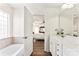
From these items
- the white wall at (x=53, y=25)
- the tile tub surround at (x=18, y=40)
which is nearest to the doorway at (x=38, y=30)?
the white wall at (x=53, y=25)

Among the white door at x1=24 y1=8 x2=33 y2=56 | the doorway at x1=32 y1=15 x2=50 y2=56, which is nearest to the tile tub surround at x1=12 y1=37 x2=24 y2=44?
the white door at x1=24 y1=8 x2=33 y2=56

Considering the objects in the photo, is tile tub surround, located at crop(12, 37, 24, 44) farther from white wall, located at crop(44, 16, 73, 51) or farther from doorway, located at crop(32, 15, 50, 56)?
white wall, located at crop(44, 16, 73, 51)

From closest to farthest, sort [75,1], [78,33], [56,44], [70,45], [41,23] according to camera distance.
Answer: [75,1] → [78,33] → [70,45] → [41,23] → [56,44]

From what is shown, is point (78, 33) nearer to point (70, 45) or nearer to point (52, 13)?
point (70, 45)

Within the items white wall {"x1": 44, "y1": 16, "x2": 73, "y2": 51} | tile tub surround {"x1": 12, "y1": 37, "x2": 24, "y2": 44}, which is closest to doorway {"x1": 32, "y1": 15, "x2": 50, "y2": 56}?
white wall {"x1": 44, "y1": 16, "x2": 73, "y2": 51}

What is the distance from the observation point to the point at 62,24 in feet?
6.75

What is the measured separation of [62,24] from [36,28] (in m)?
0.56

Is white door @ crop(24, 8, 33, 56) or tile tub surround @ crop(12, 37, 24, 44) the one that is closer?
tile tub surround @ crop(12, 37, 24, 44)

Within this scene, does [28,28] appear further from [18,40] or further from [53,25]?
[53,25]

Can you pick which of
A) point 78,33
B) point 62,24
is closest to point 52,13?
point 62,24

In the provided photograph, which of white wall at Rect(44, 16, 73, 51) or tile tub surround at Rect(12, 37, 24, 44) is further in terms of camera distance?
white wall at Rect(44, 16, 73, 51)

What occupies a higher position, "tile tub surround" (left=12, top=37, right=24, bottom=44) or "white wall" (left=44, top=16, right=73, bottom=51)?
A: "white wall" (left=44, top=16, right=73, bottom=51)

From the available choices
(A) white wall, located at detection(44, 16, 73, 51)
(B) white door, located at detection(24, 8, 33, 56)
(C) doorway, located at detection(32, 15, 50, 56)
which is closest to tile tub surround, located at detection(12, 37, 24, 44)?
(B) white door, located at detection(24, 8, 33, 56)

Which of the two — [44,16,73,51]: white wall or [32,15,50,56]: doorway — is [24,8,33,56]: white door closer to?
[32,15,50,56]: doorway
